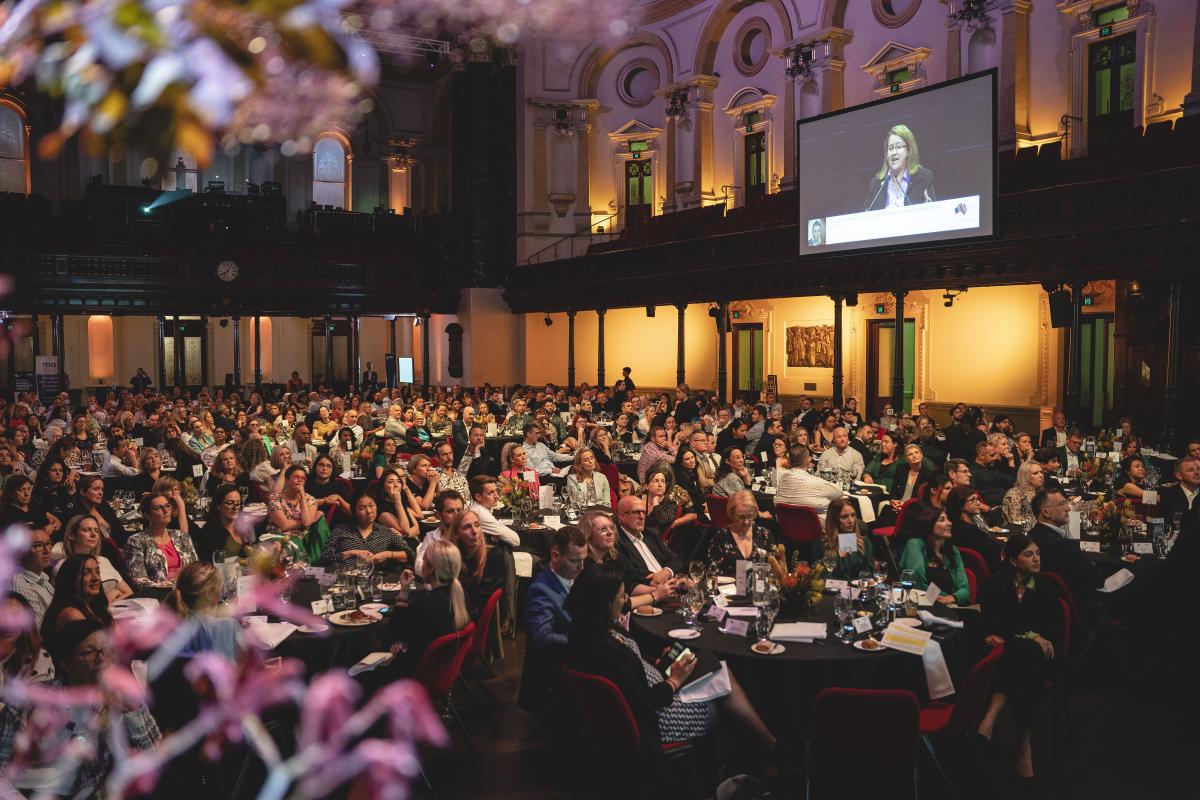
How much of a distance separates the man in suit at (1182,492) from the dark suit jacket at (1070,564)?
1.77m

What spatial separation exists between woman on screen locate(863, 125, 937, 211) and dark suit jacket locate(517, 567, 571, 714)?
531 inches

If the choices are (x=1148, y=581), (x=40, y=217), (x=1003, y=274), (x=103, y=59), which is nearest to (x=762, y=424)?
(x=1003, y=274)

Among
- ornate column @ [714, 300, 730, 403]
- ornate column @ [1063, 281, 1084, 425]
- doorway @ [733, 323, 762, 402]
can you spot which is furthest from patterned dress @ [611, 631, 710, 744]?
doorway @ [733, 323, 762, 402]

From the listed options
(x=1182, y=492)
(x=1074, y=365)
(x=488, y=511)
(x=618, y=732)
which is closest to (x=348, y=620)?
(x=618, y=732)

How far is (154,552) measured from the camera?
253 inches

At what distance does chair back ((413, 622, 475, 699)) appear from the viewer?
496 cm

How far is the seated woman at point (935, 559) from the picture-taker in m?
6.04

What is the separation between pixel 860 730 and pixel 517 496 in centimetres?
488

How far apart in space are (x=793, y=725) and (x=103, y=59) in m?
4.92

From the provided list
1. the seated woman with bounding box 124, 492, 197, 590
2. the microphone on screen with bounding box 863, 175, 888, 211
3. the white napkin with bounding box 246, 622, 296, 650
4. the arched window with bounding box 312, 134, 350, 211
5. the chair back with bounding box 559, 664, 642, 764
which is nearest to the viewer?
the chair back with bounding box 559, 664, 642, 764

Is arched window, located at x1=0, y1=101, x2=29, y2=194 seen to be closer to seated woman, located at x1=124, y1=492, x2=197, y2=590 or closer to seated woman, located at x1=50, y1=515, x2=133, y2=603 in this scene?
seated woman, located at x1=124, y1=492, x2=197, y2=590

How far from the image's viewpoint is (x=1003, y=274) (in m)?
16.2

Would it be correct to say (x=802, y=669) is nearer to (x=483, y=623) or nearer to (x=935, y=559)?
(x=935, y=559)

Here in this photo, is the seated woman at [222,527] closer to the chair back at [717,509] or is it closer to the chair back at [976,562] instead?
the chair back at [717,509]
